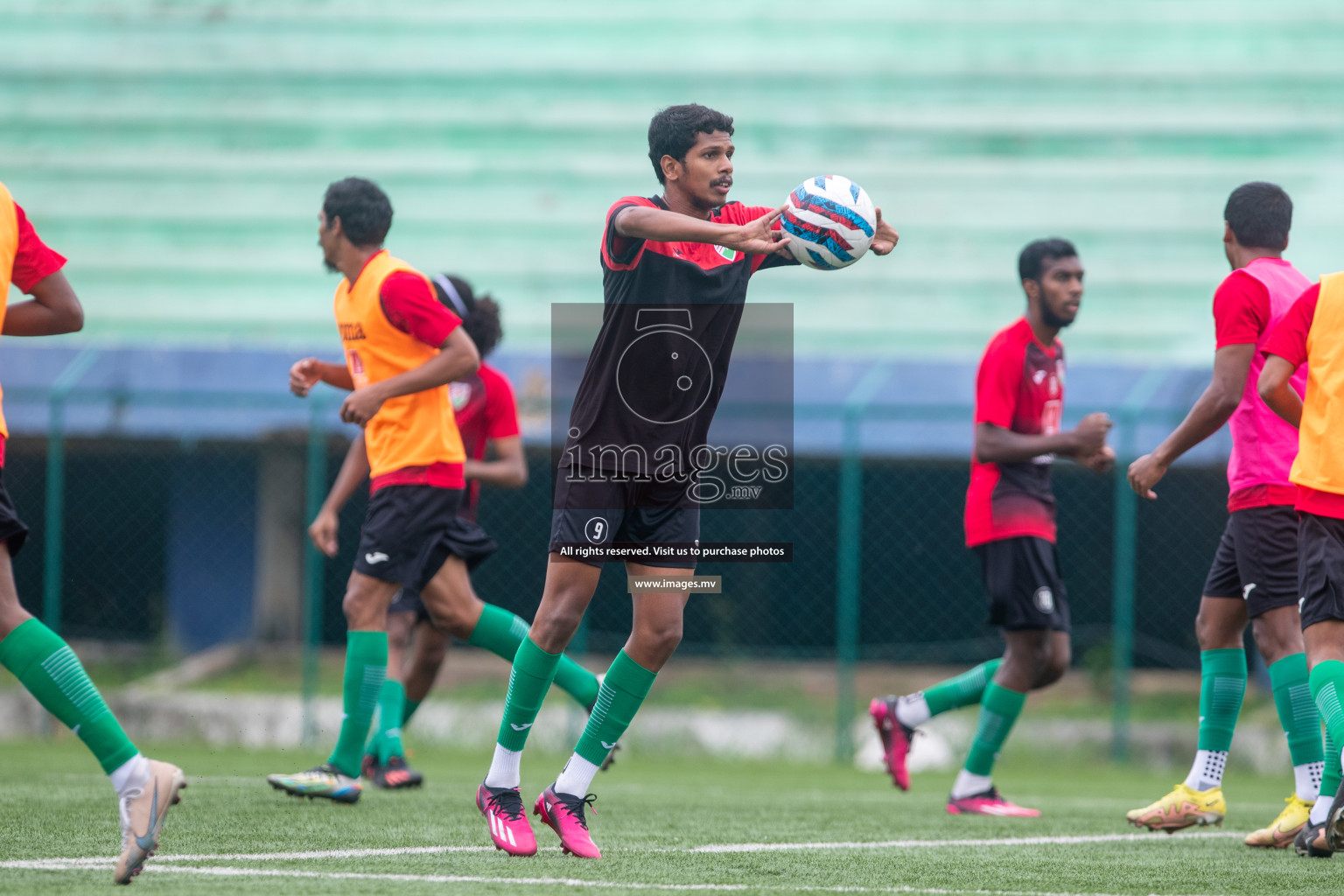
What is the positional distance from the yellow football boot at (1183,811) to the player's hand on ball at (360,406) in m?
2.92

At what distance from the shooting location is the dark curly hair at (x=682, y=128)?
4.09m

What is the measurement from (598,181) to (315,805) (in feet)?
27.9

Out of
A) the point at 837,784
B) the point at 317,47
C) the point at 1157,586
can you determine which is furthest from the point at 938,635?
the point at 317,47

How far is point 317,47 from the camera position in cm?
1378

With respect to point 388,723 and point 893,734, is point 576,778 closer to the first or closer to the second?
point 388,723

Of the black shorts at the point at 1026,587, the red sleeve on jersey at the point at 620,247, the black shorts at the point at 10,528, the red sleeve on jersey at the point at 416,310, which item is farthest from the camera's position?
the black shorts at the point at 1026,587

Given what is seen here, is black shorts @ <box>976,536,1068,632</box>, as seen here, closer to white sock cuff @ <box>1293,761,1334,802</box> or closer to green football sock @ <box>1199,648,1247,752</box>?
green football sock @ <box>1199,648,1247,752</box>

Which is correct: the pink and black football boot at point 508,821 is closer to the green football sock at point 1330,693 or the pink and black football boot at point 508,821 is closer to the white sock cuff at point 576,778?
the white sock cuff at point 576,778

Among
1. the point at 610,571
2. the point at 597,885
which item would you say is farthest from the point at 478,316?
the point at 610,571

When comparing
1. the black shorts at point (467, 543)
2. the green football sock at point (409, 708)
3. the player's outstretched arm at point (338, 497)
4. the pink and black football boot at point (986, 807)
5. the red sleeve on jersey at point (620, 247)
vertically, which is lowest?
the pink and black football boot at point (986, 807)

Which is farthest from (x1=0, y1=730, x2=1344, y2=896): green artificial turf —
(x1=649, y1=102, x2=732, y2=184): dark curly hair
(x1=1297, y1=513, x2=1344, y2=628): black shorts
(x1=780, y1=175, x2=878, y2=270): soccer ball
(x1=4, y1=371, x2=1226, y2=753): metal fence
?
(x1=4, y1=371, x2=1226, y2=753): metal fence

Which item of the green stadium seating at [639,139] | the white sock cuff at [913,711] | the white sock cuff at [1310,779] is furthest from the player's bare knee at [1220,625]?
the green stadium seating at [639,139]

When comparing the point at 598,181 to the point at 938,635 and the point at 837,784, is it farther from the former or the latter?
the point at 837,784

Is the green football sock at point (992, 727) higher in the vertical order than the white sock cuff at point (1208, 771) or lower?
lower
